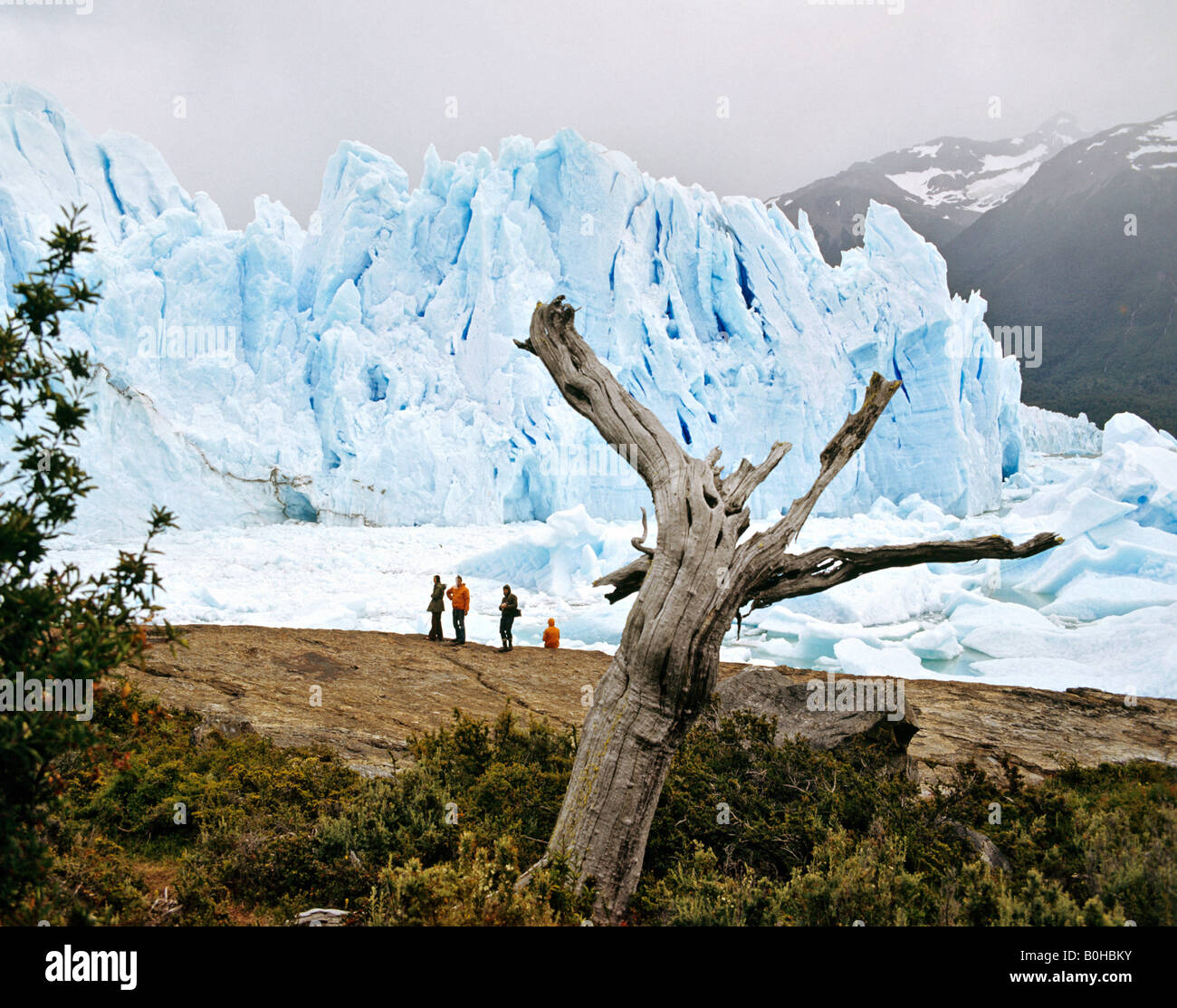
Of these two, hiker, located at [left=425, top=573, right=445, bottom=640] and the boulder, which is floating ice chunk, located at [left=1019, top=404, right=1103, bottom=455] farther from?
the boulder

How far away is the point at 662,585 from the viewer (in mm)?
3631

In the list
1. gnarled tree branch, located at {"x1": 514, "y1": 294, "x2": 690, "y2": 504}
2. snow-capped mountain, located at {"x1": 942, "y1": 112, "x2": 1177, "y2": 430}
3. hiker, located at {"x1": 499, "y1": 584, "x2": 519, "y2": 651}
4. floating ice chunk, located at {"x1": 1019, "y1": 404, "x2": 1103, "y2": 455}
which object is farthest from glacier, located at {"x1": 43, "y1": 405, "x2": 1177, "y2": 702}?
snow-capped mountain, located at {"x1": 942, "y1": 112, "x2": 1177, "y2": 430}

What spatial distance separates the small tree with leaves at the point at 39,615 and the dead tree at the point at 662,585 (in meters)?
1.93

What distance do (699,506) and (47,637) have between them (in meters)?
2.91

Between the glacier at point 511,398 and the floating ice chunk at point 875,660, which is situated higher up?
the glacier at point 511,398

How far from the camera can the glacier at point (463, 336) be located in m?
23.8

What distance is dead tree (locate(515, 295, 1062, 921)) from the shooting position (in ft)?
10.8

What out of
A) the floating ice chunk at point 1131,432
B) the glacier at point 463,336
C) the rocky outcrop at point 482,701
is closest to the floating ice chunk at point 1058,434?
the glacier at point 463,336

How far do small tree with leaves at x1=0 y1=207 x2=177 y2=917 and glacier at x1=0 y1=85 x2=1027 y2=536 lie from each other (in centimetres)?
2283

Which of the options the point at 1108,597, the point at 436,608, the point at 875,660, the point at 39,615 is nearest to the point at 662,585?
the point at 39,615

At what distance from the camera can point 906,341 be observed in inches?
1190

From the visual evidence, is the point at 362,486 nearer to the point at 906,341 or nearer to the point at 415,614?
the point at 415,614

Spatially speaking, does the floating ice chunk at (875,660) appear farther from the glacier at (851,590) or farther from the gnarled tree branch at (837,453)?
the gnarled tree branch at (837,453)
